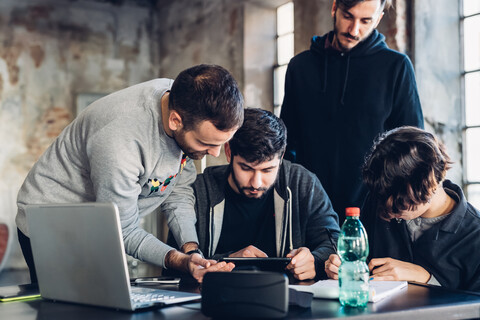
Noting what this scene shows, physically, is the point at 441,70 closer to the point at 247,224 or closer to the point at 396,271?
the point at 247,224

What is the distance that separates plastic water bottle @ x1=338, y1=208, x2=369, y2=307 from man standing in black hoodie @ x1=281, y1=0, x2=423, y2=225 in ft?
3.04

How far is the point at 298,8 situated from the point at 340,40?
2.22m

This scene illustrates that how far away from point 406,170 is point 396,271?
307mm

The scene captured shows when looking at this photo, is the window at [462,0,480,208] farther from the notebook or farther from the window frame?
the notebook

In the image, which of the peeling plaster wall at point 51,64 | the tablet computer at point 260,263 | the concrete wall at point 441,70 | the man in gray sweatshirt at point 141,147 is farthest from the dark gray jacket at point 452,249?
the peeling plaster wall at point 51,64

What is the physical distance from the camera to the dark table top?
1.21 metres

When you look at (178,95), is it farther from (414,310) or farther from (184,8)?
(184,8)

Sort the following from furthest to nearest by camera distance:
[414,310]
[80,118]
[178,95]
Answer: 1. [80,118]
2. [178,95]
3. [414,310]

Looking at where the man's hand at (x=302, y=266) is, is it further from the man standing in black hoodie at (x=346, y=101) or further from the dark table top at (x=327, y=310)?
the man standing in black hoodie at (x=346, y=101)

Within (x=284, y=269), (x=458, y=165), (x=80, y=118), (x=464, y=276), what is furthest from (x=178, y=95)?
(x=458, y=165)

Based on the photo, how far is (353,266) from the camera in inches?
54.5

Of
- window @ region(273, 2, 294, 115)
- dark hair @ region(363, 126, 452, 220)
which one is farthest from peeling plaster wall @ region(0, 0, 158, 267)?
dark hair @ region(363, 126, 452, 220)

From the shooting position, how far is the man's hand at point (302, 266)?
5.88ft

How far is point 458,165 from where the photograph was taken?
130 inches
